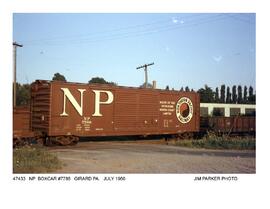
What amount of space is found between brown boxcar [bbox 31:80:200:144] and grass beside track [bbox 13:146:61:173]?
3.77 metres

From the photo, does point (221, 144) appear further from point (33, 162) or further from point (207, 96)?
point (207, 96)

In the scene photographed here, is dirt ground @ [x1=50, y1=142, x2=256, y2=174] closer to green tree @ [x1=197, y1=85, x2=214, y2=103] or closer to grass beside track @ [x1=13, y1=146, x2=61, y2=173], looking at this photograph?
grass beside track @ [x1=13, y1=146, x2=61, y2=173]

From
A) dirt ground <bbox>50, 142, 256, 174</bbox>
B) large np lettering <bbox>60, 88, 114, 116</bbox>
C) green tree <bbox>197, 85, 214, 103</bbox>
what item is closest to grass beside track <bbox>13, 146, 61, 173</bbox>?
dirt ground <bbox>50, 142, 256, 174</bbox>

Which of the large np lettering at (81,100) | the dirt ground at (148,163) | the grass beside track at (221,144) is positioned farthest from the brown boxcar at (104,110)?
the dirt ground at (148,163)

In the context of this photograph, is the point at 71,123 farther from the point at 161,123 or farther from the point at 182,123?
the point at 182,123

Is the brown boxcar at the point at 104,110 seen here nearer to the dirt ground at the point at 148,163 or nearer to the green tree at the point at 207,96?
the dirt ground at the point at 148,163

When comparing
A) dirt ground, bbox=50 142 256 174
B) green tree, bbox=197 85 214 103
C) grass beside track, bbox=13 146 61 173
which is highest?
green tree, bbox=197 85 214 103

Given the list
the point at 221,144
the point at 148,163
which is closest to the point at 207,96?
the point at 221,144

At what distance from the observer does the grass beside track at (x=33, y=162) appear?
32.3ft

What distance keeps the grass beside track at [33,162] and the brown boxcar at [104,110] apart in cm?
377

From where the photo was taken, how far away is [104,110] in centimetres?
1702

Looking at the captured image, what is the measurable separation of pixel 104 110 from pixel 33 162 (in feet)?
23.0

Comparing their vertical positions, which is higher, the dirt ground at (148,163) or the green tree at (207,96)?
the green tree at (207,96)

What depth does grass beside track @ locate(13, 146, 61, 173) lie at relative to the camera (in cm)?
985
